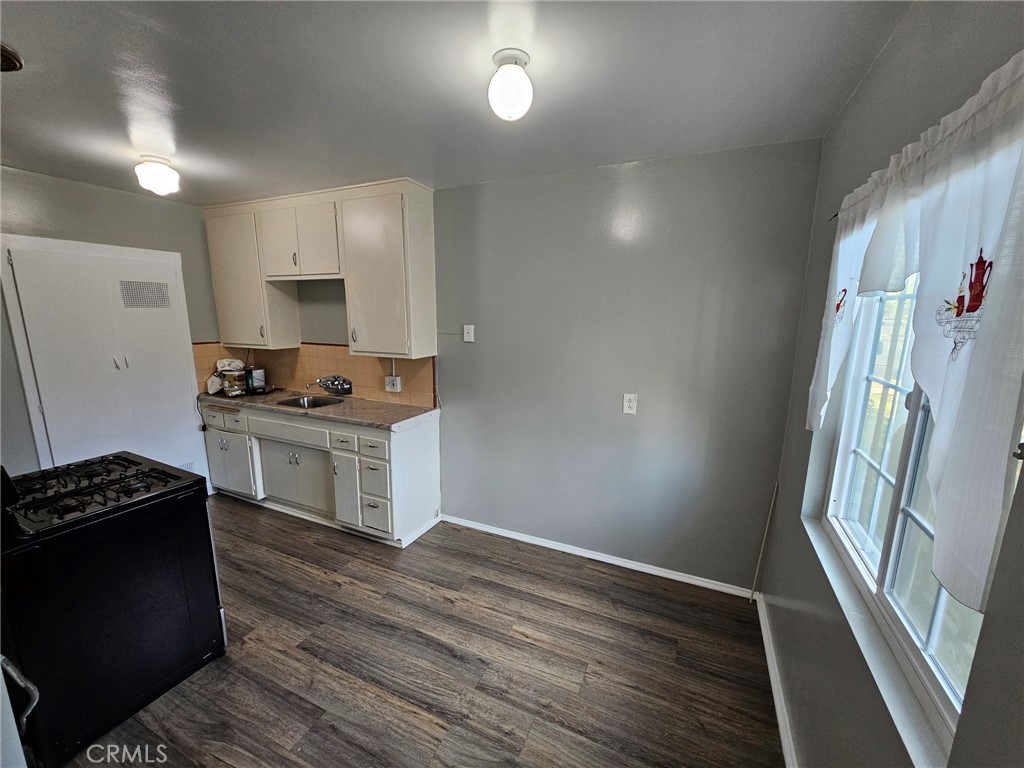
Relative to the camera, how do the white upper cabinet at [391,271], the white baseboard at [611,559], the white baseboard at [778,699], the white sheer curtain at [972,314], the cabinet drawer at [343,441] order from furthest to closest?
the cabinet drawer at [343,441], the white upper cabinet at [391,271], the white baseboard at [611,559], the white baseboard at [778,699], the white sheer curtain at [972,314]

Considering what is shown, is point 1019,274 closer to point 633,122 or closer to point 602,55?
point 602,55

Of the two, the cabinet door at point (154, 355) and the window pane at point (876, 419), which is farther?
the cabinet door at point (154, 355)

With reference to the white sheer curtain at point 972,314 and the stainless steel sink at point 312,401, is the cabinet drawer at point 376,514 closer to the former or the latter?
the stainless steel sink at point 312,401

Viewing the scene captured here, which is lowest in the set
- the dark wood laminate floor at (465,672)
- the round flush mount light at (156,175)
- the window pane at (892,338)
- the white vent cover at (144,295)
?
the dark wood laminate floor at (465,672)

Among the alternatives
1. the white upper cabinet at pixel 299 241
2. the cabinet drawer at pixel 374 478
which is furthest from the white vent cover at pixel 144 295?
the cabinet drawer at pixel 374 478

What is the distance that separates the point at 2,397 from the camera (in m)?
2.28

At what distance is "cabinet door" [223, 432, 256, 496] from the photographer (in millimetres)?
3109

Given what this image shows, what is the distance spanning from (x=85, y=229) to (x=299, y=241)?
1.38m

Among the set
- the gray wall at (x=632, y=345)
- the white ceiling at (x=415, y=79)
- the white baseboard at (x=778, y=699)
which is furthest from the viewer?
the gray wall at (x=632, y=345)

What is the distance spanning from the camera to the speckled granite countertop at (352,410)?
2596 millimetres

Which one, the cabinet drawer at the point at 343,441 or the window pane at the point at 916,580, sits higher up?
the window pane at the point at 916,580

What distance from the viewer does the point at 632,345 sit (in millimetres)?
2287

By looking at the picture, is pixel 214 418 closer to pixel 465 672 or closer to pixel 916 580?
pixel 465 672

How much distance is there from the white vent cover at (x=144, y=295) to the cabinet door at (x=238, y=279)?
0.40 meters
